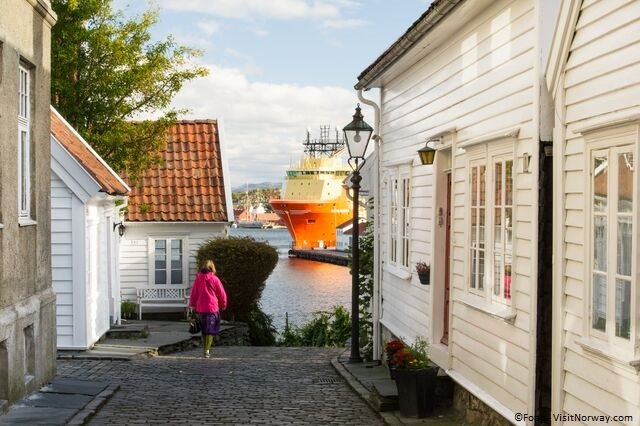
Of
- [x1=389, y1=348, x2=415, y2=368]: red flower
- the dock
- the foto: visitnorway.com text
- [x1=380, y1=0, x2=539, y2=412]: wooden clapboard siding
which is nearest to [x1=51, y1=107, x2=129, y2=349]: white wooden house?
[x1=380, y1=0, x2=539, y2=412]: wooden clapboard siding

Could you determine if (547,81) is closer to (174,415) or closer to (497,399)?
(497,399)

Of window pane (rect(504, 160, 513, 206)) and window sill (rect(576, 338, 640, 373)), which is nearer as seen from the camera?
window sill (rect(576, 338, 640, 373))

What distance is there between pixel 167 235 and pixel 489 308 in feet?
55.3

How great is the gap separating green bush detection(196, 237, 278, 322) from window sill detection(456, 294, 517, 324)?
14.2 m

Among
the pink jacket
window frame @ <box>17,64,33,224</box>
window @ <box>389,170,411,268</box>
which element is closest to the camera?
window frame @ <box>17,64,33,224</box>

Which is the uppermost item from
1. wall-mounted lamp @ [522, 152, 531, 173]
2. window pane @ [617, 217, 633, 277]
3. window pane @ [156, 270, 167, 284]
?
wall-mounted lamp @ [522, 152, 531, 173]

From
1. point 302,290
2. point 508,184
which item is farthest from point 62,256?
point 302,290

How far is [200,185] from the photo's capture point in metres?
25.7

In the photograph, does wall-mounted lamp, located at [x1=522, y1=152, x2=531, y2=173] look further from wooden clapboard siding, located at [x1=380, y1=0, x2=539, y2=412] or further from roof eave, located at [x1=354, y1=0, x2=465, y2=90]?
roof eave, located at [x1=354, y1=0, x2=465, y2=90]

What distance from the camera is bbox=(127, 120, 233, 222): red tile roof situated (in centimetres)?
2475

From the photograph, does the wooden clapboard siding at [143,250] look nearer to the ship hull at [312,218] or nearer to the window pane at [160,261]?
the window pane at [160,261]

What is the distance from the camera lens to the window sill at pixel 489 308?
27.1ft

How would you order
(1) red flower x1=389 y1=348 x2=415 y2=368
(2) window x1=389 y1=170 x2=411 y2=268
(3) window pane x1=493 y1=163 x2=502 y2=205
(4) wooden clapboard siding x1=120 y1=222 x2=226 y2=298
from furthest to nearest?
(4) wooden clapboard siding x1=120 y1=222 x2=226 y2=298 → (2) window x1=389 y1=170 x2=411 y2=268 → (1) red flower x1=389 y1=348 x2=415 y2=368 → (3) window pane x1=493 y1=163 x2=502 y2=205

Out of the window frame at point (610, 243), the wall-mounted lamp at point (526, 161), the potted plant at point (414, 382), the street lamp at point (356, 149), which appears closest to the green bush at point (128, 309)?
the street lamp at point (356, 149)
